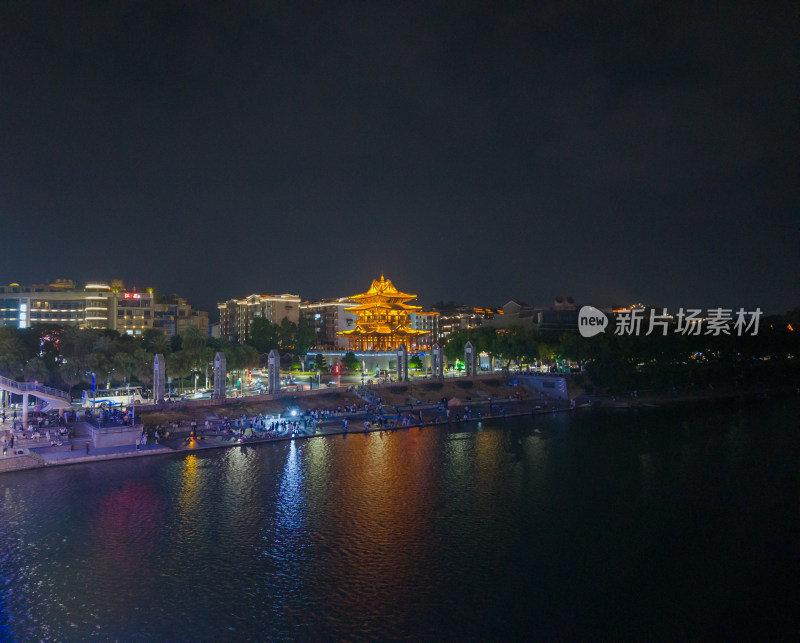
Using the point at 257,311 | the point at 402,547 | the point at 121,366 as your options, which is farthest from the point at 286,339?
the point at 402,547

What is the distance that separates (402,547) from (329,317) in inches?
4036

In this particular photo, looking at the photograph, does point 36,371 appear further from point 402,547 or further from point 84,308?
point 84,308

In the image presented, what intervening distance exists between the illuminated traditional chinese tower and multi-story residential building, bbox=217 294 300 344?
3045cm

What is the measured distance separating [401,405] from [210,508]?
3122 cm

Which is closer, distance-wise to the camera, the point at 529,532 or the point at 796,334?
the point at 529,532

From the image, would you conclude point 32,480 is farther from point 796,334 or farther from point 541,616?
point 796,334

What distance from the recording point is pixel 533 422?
48.5 metres

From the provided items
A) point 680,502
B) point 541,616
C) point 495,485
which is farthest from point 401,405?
point 541,616

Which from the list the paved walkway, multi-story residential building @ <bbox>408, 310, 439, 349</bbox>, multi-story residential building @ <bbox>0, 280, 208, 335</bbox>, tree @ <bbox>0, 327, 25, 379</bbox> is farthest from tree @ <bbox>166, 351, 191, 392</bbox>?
multi-story residential building @ <bbox>408, 310, 439, 349</bbox>

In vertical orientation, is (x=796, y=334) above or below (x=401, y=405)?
above

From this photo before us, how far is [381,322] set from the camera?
86.5 m

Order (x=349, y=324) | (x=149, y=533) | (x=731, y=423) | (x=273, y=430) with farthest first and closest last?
(x=349, y=324) → (x=731, y=423) → (x=273, y=430) → (x=149, y=533)

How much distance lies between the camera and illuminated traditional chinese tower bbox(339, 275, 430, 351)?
84438mm

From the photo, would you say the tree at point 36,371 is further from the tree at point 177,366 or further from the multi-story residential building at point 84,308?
the multi-story residential building at point 84,308
